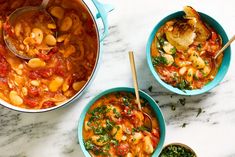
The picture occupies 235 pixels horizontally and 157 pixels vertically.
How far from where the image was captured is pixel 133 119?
247cm

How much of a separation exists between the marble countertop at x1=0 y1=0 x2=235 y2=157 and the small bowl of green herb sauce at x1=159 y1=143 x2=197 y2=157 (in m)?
0.06

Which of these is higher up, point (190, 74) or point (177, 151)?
point (190, 74)

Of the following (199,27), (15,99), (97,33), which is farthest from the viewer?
(199,27)

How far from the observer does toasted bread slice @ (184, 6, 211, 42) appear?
2428mm

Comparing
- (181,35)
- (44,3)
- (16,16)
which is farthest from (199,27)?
(16,16)

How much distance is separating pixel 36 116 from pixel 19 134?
13cm

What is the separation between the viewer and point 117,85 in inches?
101

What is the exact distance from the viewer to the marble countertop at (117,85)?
2.54 metres

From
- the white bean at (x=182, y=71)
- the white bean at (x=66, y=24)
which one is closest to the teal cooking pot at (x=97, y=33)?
the white bean at (x=66, y=24)

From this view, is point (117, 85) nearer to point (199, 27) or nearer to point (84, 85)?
point (84, 85)

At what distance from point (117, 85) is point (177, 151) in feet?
1.45

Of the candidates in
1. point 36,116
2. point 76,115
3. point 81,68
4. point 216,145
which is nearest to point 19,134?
point 36,116

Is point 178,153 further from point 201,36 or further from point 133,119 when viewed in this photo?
point 201,36

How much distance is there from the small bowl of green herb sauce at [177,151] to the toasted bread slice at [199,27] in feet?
1.75
